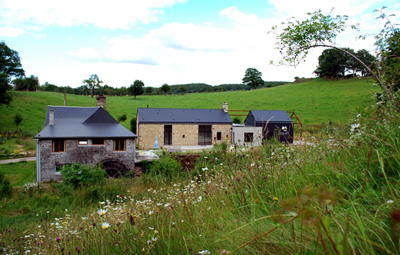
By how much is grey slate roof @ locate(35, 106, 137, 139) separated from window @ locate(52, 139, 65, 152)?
451 mm

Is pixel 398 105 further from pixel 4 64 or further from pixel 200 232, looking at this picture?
pixel 4 64

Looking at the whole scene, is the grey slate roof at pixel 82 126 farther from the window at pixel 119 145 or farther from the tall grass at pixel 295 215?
the tall grass at pixel 295 215

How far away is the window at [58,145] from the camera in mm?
19469

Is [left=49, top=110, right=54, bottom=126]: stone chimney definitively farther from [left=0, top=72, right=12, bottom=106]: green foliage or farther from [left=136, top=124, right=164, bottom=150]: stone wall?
[left=0, top=72, right=12, bottom=106]: green foliage

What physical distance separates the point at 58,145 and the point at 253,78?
73063mm

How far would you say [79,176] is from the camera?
604 inches

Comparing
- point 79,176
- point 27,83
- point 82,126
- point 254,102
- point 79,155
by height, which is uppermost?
point 27,83

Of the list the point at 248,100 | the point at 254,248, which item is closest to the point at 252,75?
the point at 248,100

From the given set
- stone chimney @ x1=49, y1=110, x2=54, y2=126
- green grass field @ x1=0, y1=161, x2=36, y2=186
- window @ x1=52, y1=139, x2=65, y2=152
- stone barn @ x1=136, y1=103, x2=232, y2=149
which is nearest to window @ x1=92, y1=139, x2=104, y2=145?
window @ x1=52, y1=139, x2=65, y2=152

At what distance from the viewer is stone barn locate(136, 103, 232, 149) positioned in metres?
27.5

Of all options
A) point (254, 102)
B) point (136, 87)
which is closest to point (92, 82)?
point (136, 87)

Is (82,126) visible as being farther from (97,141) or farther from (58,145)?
(58,145)

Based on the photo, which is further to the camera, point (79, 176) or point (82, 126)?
point (82, 126)

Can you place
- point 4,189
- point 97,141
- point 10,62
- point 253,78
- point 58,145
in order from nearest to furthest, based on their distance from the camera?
1. point 4,189
2. point 58,145
3. point 97,141
4. point 10,62
5. point 253,78
